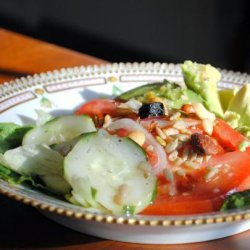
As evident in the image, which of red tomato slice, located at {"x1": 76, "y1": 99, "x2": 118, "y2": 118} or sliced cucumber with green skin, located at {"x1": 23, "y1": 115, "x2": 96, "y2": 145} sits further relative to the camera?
red tomato slice, located at {"x1": 76, "y1": 99, "x2": 118, "y2": 118}

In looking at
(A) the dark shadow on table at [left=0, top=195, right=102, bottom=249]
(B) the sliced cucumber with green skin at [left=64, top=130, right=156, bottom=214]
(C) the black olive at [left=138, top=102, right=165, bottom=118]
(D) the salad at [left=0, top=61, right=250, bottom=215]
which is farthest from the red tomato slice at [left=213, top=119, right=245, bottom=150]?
(A) the dark shadow on table at [left=0, top=195, right=102, bottom=249]

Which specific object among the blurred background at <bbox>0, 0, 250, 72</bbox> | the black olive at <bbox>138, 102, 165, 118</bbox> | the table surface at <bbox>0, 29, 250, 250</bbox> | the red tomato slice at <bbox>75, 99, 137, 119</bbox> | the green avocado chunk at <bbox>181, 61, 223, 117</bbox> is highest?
the blurred background at <bbox>0, 0, 250, 72</bbox>

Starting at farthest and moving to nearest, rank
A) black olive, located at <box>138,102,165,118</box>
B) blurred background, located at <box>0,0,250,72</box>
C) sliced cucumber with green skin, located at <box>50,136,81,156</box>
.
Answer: blurred background, located at <box>0,0,250,72</box> → black olive, located at <box>138,102,165,118</box> → sliced cucumber with green skin, located at <box>50,136,81,156</box>

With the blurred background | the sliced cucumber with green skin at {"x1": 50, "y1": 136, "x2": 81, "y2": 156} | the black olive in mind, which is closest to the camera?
the sliced cucumber with green skin at {"x1": 50, "y1": 136, "x2": 81, "y2": 156}

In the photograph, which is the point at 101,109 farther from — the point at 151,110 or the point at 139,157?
the point at 139,157

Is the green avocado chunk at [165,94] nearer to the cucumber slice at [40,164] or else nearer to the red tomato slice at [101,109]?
the red tomato slice at [101,109]

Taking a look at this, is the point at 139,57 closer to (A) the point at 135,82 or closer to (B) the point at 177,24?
(B) the point at 177,24

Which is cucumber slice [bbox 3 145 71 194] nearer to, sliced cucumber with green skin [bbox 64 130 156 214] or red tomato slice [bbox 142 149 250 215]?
sliced cucumber with green skin [bbox 64 130 156 214]

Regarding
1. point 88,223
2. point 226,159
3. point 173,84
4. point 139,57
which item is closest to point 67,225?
point 88,223

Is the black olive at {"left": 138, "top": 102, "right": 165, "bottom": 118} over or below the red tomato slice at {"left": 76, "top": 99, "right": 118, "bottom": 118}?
below
